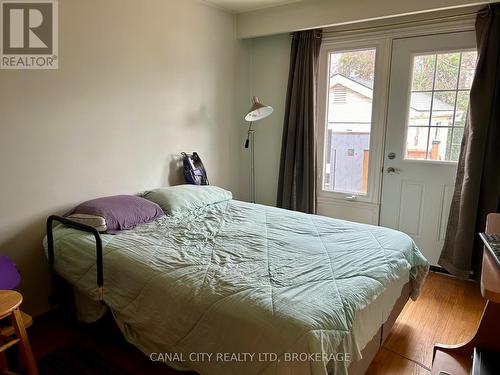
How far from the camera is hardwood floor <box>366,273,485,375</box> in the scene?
6.72ft

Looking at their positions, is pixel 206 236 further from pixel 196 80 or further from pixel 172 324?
pixel 196 80

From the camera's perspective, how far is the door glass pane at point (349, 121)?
3.42 meters

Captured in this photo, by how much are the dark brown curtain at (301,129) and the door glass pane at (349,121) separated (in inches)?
8.7

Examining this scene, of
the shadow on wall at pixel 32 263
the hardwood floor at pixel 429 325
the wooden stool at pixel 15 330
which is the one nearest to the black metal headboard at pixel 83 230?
the shadow on wall at pixel 32 263

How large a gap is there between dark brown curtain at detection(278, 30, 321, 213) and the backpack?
0.90 meters

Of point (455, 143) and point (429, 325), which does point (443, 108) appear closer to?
point (455, 143)

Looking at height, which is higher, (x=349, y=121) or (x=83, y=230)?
(x=349, y=121)

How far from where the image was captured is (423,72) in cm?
311

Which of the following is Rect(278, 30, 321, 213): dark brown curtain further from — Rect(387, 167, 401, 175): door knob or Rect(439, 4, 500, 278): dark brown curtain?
Rect(439, 4, 500, 278): dark brown curtain

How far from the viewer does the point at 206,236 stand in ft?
7.40

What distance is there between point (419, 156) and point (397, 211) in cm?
57

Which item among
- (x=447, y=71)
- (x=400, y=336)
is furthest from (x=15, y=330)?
(x=447, y=71)

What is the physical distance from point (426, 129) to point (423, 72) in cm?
51

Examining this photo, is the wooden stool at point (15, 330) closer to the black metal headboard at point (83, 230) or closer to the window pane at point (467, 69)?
the black metal headboard at point (83, 230)
